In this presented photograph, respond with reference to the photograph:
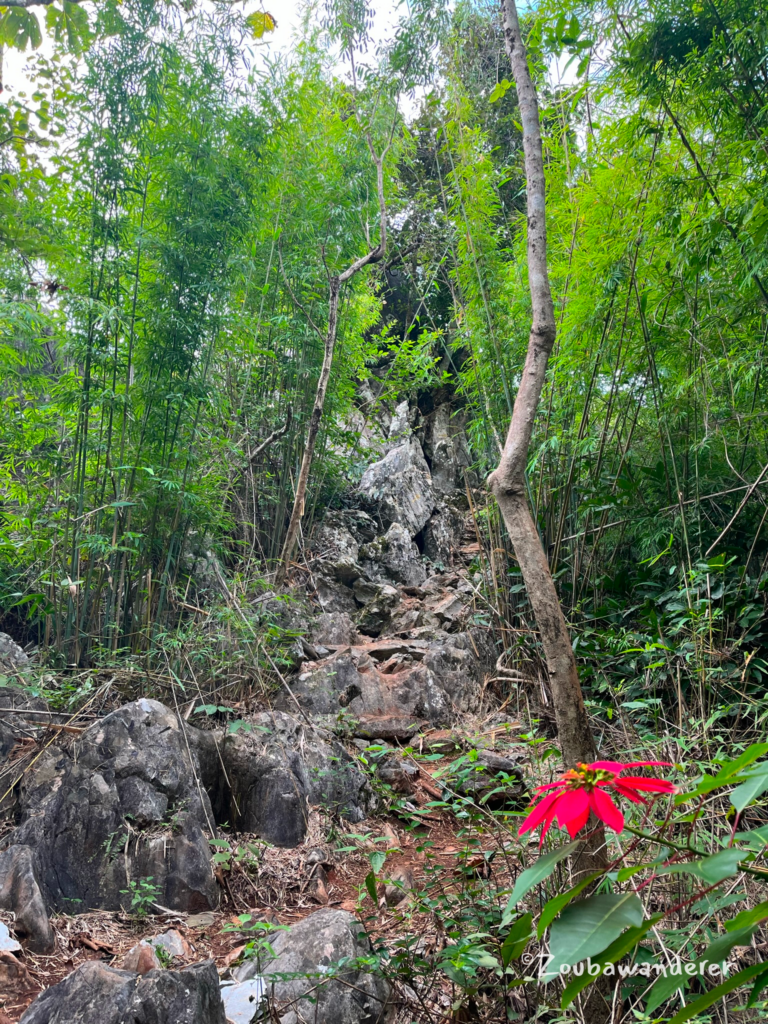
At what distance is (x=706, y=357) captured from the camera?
254cm

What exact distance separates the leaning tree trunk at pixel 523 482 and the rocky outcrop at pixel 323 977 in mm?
700

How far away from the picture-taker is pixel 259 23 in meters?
3.42

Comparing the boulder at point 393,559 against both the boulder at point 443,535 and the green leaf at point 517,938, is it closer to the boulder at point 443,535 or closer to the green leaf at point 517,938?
the boulder at point 443,535

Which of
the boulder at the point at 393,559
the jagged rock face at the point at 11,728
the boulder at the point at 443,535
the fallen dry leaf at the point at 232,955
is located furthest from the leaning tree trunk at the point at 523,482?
the boulder at the point at 443,535

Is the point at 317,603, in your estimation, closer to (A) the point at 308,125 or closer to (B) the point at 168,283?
(B) the point at 168,283

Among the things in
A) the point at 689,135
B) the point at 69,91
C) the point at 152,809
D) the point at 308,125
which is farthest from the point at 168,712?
the point at 308,125

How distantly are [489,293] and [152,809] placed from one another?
119 inches

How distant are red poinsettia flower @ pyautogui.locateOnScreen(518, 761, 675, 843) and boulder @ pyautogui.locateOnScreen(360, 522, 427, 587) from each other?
509cm

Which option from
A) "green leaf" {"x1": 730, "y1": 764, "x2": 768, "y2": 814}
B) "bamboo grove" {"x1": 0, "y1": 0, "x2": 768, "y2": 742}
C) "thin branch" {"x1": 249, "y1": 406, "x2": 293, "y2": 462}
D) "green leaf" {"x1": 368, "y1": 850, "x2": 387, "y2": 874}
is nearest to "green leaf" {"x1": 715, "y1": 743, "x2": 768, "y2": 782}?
"green leaf" {"x1": 730, "y1": 764, "x2": 768, "y2": 814}

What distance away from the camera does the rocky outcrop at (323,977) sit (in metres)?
1.39

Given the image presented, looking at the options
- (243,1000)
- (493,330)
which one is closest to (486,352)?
(493,330)

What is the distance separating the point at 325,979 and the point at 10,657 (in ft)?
6.84

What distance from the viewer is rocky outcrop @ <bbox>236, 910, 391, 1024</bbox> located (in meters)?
1.39

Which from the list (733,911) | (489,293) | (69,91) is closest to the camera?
(733,911)
